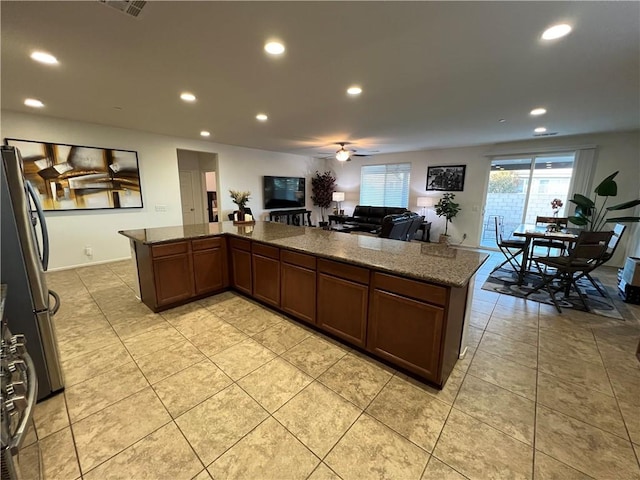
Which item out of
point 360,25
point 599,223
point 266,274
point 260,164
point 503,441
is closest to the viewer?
point 503,441

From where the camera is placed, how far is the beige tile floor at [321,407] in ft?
4.56

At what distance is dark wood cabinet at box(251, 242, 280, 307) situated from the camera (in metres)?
2.90

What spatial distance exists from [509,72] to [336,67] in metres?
1.64

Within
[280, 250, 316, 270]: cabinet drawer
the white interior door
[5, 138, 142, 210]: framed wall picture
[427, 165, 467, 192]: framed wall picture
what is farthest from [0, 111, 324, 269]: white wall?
[427, 165, 467, 192]: framed wall picture

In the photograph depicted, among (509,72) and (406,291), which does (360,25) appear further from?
(406,291)

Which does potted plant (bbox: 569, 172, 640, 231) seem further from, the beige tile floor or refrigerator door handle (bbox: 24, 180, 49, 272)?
refrigerator door handle (bbox: 24, 180, 49, 272)

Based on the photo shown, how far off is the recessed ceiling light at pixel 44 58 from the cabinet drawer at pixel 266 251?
7.92 feet

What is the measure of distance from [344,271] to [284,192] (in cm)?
615

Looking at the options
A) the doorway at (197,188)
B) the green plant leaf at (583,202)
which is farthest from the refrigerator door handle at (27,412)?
the doorway at (197,188)

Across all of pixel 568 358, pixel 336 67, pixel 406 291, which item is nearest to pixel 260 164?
pixel 336 67

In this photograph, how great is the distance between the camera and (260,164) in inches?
289

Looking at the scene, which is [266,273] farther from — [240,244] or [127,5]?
[127,5]

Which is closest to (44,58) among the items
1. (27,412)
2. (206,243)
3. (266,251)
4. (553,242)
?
(206,243)

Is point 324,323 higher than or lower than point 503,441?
higher
